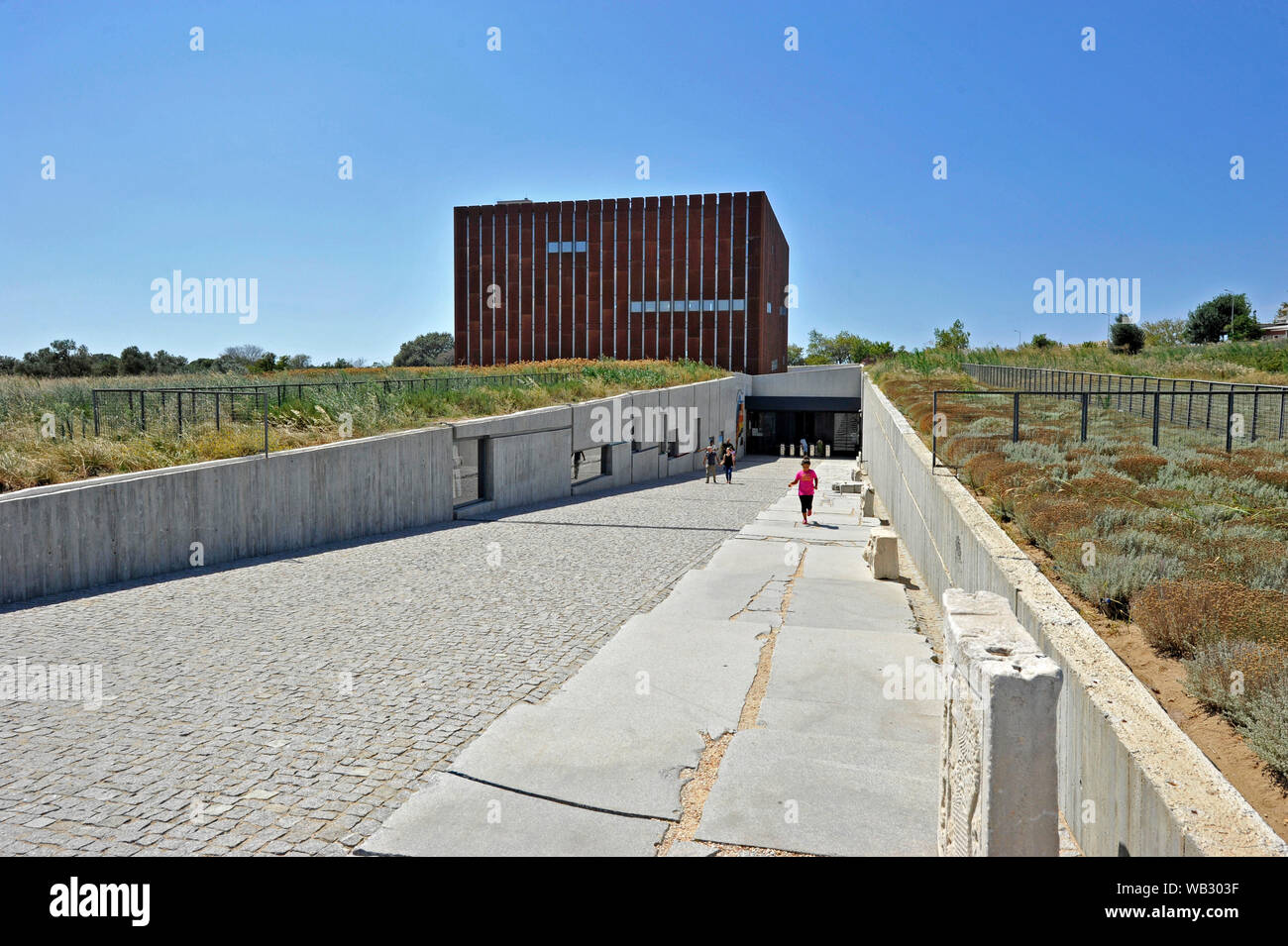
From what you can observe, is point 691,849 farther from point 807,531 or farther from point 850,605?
point 807,531

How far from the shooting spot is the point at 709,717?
260 inches

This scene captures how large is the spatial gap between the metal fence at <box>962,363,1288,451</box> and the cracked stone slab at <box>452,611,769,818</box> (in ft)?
27.7

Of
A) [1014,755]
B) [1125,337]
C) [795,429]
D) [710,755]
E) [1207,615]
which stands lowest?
[710,755]

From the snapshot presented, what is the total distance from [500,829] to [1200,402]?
80.4ft

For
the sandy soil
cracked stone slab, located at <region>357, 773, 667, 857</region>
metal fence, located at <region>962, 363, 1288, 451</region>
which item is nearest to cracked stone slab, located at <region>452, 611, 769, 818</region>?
cracked stone slab, located at <region>357, 773, 667, 857</region>

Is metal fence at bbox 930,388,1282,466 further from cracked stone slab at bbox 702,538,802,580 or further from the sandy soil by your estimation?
the sandy soil

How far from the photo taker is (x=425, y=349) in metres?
95.6

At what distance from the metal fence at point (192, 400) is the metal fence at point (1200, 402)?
1490 centimetres

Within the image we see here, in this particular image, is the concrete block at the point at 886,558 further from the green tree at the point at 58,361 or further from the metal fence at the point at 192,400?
the green tree at the point at 58,361

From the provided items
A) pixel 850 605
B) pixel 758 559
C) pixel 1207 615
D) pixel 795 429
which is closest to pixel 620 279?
pixel 795 429

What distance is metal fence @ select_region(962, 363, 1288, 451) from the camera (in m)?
16.1

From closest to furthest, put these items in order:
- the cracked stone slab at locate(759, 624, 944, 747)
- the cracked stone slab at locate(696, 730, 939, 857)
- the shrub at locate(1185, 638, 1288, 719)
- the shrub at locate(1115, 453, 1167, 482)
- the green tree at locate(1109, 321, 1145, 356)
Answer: the shrub at locate(1185, 638, 1288, 719)
the cracked stone slab at locate(696, 730, 939, 857)
the cracked stone slab at locate(759, 624, 944, 747)
the shrub at locate(1115, 453, 1167, 482)
the green tree at locate(1109, 321, 1145, 356)

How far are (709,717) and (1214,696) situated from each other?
3454mm

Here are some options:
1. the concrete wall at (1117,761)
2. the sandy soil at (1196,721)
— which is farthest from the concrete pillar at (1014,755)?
the sandy soil at (1196,721)
